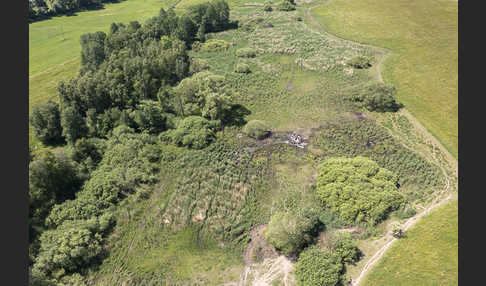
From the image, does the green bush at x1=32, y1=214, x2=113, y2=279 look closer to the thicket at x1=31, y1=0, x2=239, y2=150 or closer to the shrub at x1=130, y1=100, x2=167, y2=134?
the thicket at x1=31, y1=0, x2=239, y2=150

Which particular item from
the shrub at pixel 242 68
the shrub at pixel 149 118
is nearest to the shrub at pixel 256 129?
the shrub at pixel 149 118

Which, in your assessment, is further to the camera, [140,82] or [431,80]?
[431,80]

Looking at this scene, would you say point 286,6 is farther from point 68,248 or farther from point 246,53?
point 68,248

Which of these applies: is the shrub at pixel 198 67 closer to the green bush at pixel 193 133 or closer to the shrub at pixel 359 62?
the green bush at pixel 193 133

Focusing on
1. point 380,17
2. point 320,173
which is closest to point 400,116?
point 320,173

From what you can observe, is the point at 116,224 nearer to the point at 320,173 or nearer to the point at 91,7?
the point at 320,173

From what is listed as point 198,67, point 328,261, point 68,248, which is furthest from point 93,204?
point 198,67
